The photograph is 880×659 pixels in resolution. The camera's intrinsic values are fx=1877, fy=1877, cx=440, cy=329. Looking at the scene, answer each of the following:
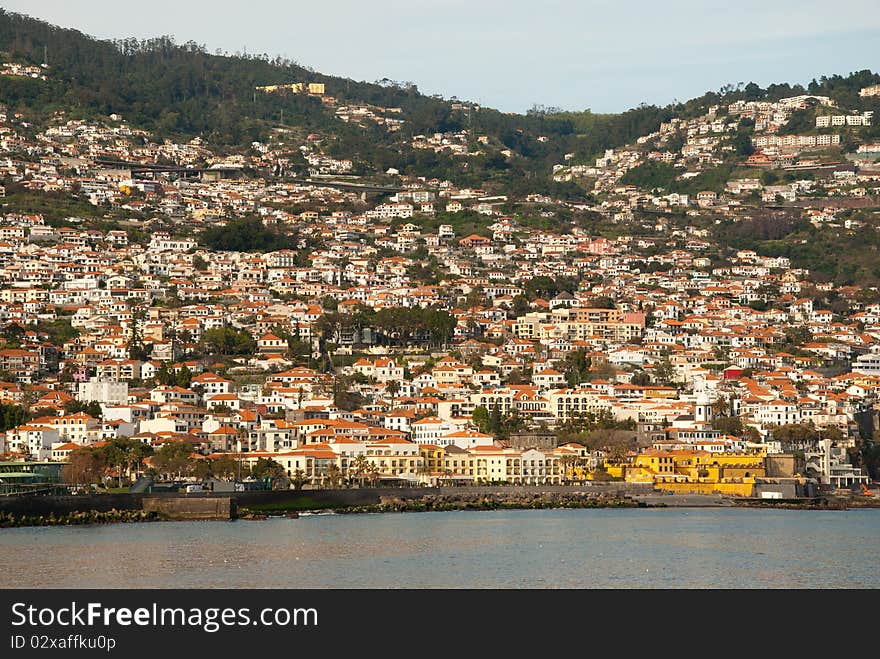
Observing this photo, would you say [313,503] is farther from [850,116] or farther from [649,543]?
[850,116]

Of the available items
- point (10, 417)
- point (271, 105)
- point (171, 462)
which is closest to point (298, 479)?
point (171, 462)

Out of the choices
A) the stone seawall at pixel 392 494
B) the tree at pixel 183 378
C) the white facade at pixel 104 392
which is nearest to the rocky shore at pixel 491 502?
the stone seawall at pixel 392 494

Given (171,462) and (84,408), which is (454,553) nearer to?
(171,462)

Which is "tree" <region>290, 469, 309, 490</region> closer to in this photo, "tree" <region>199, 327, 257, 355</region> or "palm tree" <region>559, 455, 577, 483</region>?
"palm tree" <region>559, 455, 577, 483</region>

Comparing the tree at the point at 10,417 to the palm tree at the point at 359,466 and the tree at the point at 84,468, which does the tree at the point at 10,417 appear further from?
the palm tree at the point at 359,466

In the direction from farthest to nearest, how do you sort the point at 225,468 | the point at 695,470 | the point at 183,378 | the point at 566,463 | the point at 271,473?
the point at 183,378 → the point at 695,470 → the point at 566,463 → the point at 271,473 → the point at 225,468
